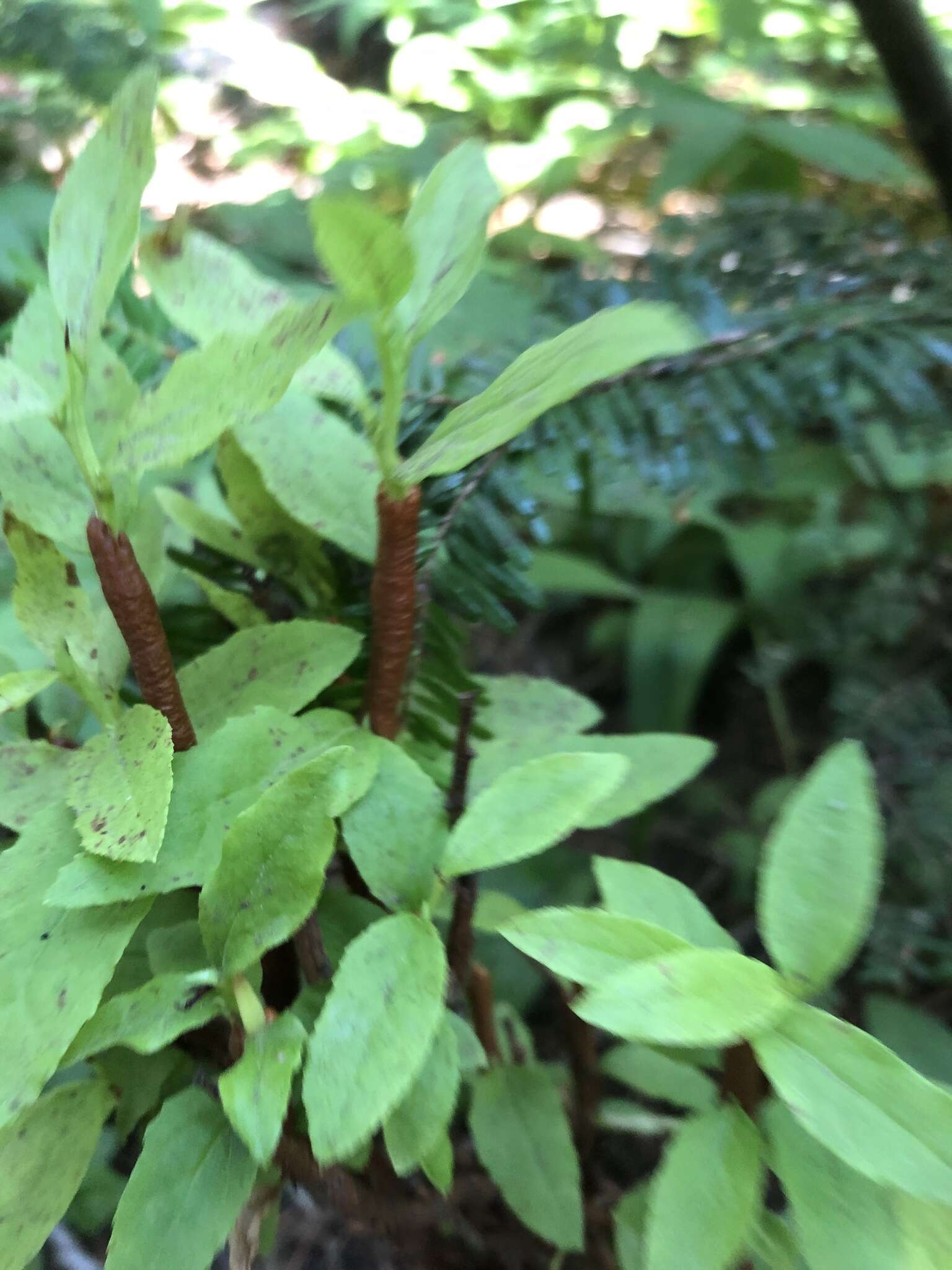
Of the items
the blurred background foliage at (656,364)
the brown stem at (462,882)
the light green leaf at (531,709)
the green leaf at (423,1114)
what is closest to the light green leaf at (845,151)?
the blurred background foliage at (656,364)

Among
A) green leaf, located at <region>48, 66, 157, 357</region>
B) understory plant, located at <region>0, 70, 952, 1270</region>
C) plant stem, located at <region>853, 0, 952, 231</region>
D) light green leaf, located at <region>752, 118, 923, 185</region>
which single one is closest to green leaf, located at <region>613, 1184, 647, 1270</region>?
understory plant, located at <region>0, 70, 952, 1270</region>

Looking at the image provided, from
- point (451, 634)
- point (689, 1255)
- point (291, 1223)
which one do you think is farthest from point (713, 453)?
point (291, 1223)

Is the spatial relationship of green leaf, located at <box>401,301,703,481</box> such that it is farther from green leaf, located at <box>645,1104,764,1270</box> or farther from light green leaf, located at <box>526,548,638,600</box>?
light green leaf, located at <box>526,548,638,600</box>

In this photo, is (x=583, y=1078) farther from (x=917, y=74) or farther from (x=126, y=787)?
(x=917, y=74)

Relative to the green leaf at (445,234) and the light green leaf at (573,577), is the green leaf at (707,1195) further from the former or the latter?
the light green leaf at (573,577)

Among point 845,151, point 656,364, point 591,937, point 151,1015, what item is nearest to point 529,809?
point 591,937

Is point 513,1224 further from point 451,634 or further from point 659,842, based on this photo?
point 659,842
